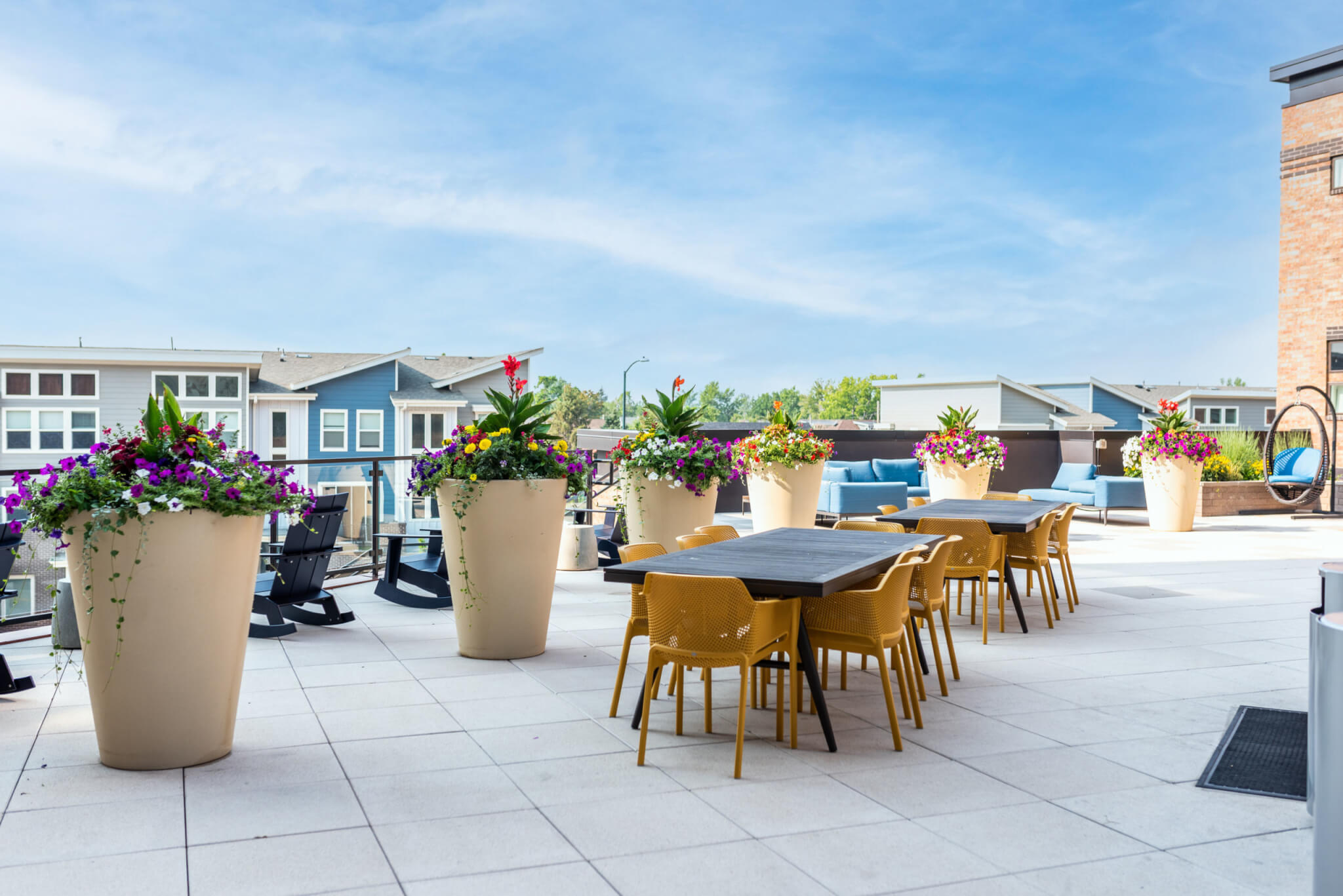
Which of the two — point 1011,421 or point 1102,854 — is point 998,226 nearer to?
point 1011,421

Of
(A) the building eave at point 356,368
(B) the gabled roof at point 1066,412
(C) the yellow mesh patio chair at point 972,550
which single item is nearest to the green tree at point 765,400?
(B) the gabled roof at point 1066,412

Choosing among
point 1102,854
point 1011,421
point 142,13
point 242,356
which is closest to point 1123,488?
point 1102,854

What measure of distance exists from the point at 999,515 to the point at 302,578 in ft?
14.2

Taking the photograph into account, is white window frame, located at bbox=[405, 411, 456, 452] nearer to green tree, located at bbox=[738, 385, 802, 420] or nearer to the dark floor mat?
the dark floor mat

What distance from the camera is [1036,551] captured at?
20.5 ft

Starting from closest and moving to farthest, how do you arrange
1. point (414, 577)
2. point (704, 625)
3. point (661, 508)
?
point (704, 625) → point (414, 577) → point (661, 508)

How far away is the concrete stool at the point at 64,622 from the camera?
4910 mm

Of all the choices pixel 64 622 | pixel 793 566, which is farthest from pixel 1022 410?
pixel 64 622

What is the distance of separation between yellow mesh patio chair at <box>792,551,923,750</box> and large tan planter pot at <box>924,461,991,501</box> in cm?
779

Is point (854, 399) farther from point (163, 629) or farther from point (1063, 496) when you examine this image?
point (163, 629)

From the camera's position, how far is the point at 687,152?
2436 inches

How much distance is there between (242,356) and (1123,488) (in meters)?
21.5

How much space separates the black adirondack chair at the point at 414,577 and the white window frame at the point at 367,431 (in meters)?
21.5

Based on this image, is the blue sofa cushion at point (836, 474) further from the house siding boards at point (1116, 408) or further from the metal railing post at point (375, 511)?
the house siding boards at point (1116, 408)
